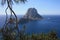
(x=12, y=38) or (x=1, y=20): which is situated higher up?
(x=1, y=20)

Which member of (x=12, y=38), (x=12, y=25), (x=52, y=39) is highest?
(x=12, y=25)

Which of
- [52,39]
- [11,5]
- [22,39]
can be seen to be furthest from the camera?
[52,39]

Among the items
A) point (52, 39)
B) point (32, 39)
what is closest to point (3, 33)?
point (32, 39)

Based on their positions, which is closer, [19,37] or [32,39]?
[19,37]

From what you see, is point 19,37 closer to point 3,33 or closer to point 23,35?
point 23,35

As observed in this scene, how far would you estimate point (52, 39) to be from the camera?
113 inches

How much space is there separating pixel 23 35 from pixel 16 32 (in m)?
0.12

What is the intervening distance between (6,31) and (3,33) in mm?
42

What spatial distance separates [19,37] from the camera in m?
1.90

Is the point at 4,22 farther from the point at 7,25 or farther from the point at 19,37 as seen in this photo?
the point at 19,37

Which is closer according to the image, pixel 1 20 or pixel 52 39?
pixel 1 20

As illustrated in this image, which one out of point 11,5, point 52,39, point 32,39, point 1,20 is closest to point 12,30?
point 1,20

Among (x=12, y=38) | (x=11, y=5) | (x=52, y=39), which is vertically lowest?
(x=52, y=39)

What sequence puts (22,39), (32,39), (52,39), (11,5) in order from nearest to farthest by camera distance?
(11,5) → (22,39) → (32,39) → (52,39)
